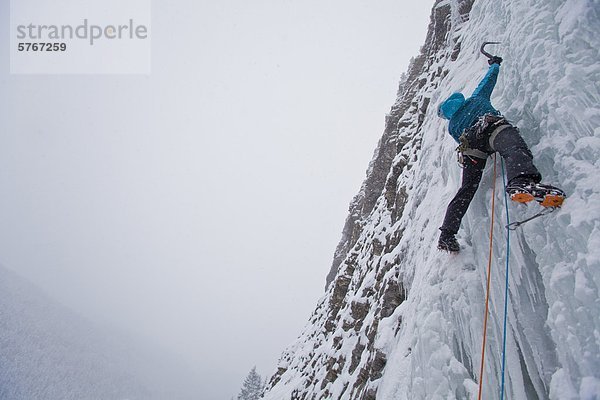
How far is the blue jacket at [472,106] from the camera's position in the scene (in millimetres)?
3896

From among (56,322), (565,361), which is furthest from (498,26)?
(56,322)

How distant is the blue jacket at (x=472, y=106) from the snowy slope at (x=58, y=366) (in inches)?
5081

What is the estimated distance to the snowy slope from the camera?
10812 centimetres

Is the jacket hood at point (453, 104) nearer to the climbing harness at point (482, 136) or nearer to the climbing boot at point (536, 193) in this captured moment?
the climbing harness at point (482, 136)

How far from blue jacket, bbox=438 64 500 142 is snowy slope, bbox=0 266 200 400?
129 meters

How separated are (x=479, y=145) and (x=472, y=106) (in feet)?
1.82

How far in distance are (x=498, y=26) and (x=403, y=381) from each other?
543cm

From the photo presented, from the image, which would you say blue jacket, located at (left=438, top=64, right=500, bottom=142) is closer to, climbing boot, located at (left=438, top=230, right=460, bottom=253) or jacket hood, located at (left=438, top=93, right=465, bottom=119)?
jacket hood, located at (left=438, top=93, right=465, bottom=119)

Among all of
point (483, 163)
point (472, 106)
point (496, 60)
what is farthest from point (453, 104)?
point (483, 163)

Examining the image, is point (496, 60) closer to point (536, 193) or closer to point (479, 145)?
point (479, 145)

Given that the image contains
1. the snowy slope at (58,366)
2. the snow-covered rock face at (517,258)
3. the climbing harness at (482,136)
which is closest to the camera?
the snow-covered rock face at (517,258)

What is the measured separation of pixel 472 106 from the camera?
3.97m

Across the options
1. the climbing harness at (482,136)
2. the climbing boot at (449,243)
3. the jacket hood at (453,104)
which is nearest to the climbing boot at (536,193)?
the climbing harness at (482,136)

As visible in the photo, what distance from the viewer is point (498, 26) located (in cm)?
505
